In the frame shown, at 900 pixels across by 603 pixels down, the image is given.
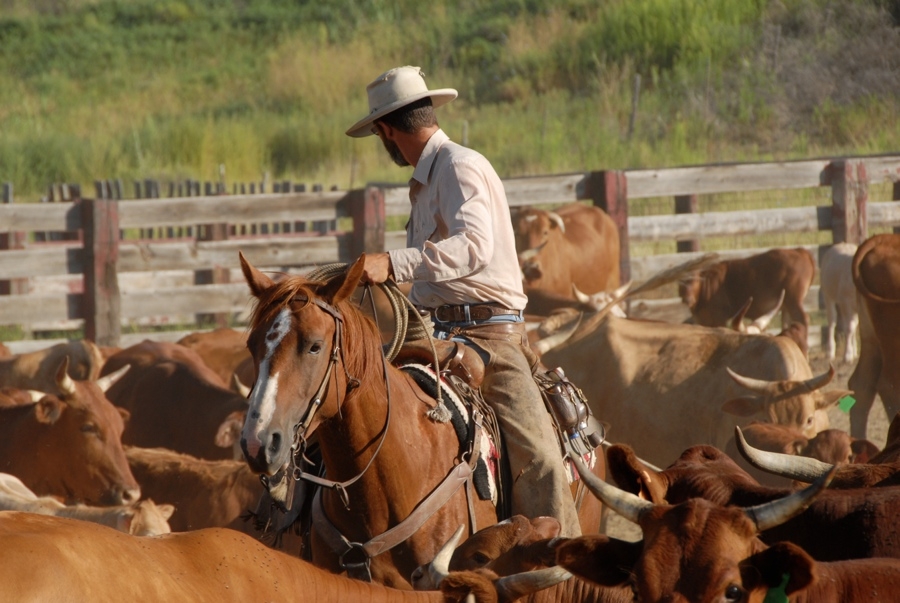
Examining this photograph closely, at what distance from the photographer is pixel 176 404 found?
31.6 ft

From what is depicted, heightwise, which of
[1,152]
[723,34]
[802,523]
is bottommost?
[802,523]

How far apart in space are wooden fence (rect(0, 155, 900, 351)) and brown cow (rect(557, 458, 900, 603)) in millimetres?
9913

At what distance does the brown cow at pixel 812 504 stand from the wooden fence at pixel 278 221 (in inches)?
361

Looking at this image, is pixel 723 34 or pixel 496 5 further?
pixel 496 5

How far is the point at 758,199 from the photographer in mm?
19969

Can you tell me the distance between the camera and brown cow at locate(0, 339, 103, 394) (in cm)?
980

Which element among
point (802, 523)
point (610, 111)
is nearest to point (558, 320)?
point (802, 523)

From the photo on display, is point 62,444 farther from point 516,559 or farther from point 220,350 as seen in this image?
point 516,559

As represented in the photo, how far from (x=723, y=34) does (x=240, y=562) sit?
2641cm

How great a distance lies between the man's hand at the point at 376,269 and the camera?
445cm

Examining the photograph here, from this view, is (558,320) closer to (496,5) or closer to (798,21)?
(798,21)

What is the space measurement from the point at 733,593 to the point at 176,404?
7.16 meters

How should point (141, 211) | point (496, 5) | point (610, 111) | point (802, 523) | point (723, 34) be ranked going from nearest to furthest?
point (802, 523), point (141, 211), point (610, 111), point (723, 34), point (496, 5)

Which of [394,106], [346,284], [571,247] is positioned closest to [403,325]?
[346,284]
